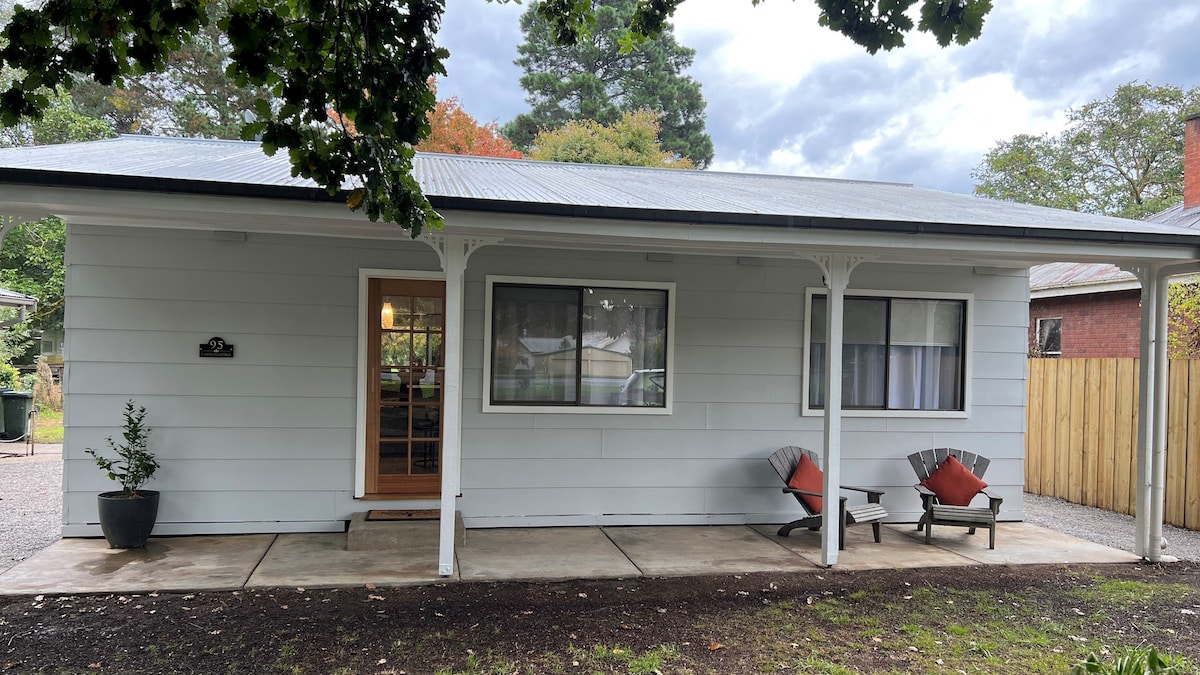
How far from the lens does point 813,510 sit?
584cm

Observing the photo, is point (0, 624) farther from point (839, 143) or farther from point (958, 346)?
point (839, 143)

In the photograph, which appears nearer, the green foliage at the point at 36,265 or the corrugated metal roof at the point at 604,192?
the corrugated metal roof at the point at 604,192

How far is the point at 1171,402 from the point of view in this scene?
677cm

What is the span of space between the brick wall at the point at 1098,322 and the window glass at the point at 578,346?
28.3 ft

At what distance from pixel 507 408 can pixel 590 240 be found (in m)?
1.81

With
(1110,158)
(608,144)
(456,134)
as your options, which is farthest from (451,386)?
(1110,158)

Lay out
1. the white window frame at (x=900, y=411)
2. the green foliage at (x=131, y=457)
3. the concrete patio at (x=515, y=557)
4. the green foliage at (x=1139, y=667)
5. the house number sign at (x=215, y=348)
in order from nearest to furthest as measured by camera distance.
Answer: the green foliage at (x=1139, y=667)
the concrete patio at (x=515, y=557)
the green foliage at (x=131, y=457)
the house number sign at (x=215, y=348)
the white window frame at (x=900, y=411)

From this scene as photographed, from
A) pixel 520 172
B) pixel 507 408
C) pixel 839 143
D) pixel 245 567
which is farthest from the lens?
pixel 839 143

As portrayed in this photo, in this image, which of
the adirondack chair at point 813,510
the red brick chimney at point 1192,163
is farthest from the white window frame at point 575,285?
the red brick chimney at point 1192,163

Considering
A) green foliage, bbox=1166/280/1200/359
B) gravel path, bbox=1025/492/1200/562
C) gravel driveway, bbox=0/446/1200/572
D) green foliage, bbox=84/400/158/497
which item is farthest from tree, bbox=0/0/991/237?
green foliage, bbox=1166/280/1200/359

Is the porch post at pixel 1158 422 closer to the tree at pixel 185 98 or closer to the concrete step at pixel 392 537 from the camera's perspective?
the concrete step at pixel 392 537

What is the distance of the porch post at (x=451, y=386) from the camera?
467 centimetres

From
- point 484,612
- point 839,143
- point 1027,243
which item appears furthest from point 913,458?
point 839,143

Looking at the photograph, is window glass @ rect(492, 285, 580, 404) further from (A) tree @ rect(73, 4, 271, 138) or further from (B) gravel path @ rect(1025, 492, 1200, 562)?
(A) tree @ rect(73, 4, 271, 138)
